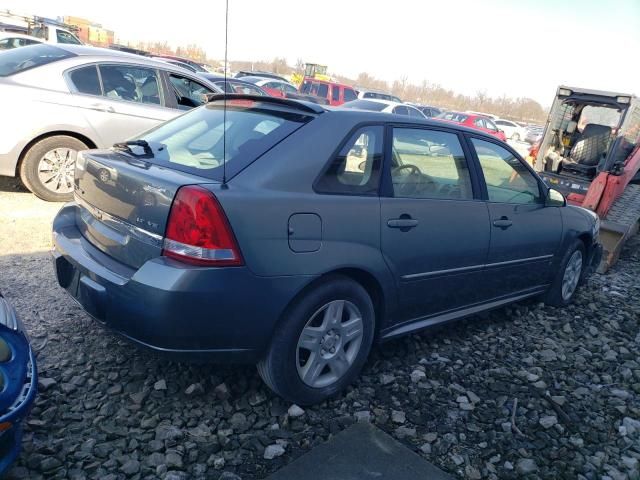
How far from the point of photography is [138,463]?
2412mm

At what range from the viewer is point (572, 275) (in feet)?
16.9

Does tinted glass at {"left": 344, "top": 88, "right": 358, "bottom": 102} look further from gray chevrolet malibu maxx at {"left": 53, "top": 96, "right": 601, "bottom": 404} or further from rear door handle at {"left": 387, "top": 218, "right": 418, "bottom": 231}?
rear door handle at {"left": 387, "top": 218, "right": 418, "bottom": 231}

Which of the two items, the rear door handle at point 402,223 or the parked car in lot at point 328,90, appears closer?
the rear door handle at point 402,223

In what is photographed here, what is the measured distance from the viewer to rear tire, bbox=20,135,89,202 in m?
5.69

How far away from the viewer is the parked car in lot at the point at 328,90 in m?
18.2

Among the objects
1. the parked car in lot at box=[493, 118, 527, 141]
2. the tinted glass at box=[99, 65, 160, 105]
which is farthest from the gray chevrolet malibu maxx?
the parked car in lot at box=[493, 118, 527, 141]

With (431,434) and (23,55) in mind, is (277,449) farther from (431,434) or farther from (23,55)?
(23,55)

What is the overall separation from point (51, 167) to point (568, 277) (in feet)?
18.3

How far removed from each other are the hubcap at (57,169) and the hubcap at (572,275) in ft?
17.2

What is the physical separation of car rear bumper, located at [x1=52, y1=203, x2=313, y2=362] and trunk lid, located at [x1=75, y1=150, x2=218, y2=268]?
0.09 m

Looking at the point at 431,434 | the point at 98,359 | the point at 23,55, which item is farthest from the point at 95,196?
the point at 23,55

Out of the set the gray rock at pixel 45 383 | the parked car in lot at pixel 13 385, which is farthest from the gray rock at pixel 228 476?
the gray rock at pixel 45 383

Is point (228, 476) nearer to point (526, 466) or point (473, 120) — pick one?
point (526, 466)

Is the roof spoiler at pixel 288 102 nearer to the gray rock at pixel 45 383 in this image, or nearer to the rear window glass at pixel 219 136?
the rear window glass at pixel 219 136
